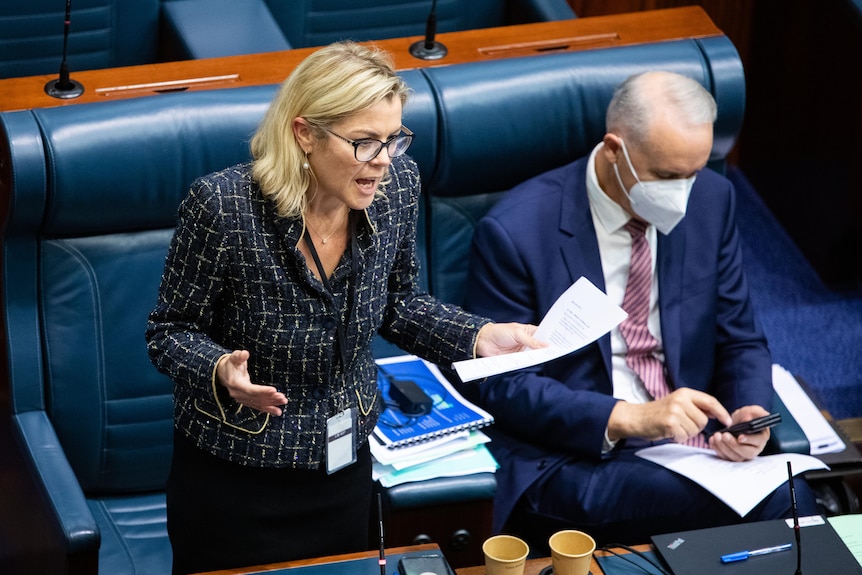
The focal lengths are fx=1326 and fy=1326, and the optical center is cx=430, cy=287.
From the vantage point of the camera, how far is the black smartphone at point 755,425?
270cm

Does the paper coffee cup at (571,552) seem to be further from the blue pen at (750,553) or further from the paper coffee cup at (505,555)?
the blue pen at (750,553)

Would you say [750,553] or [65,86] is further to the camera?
[65,86]

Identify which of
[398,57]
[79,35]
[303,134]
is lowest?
[79,35]

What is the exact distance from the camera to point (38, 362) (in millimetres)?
2715

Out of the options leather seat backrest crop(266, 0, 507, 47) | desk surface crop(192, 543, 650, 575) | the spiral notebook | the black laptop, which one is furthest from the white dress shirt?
leather seat backrest crop(266, 0, 507, 47)

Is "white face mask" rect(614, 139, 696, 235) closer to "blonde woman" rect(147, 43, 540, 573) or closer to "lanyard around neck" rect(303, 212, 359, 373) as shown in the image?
"blonde woman" rect(147, 43, 540, 573)

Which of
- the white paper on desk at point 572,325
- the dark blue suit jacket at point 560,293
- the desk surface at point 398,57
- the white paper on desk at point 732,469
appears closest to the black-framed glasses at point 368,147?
the white paper on desk at point 572,325

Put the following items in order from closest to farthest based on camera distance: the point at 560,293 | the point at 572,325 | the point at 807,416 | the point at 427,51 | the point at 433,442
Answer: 1. the point at 572,325
2. the point at 433,442
3. the point at 560,293
4. the point at 807,416
5. the point at 427,51

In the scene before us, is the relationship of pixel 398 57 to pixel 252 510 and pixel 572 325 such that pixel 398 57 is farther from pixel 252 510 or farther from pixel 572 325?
pixel 252 510

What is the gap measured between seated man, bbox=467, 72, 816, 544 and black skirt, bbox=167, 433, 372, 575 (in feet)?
1.95

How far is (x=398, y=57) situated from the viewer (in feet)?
10.2

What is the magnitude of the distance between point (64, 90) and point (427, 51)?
2.79 feet

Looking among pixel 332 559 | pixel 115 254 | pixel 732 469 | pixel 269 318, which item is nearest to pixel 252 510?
pixel 332 559

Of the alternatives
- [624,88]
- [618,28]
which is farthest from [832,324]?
[624,88]
